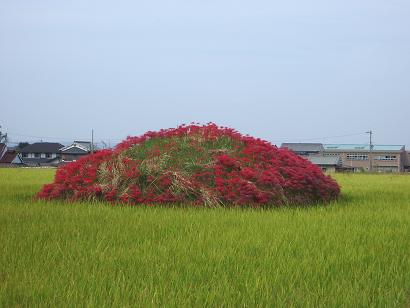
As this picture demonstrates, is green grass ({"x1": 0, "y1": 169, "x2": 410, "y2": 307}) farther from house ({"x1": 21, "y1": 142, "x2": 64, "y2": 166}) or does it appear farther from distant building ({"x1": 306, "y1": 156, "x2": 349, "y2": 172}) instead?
house ({"x1": 21, "y1": 142, "x2": 64, "y2": 166})

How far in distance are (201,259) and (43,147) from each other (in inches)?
2832

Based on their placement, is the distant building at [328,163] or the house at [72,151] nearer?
the distant building at [328,163]

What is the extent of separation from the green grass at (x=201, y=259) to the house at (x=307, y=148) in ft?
224

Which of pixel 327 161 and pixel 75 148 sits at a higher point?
pixel 75 148

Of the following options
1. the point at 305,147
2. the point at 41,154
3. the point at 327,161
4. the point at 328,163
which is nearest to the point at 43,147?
the point at 41,154

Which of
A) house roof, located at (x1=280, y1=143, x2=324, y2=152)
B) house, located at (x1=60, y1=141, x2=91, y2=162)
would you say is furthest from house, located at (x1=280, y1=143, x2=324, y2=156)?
house, located at (x1=60, y1=141, x2=91, y2=162)

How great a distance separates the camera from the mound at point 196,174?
9938 millimetres

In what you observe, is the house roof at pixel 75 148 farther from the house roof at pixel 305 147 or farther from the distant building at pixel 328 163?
the distant building at pixel 328 163

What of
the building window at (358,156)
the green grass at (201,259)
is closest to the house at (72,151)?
the building window at (358,156)

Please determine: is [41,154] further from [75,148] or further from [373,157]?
[373,157]

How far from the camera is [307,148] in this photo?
251 ft

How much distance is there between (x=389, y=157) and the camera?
238ft

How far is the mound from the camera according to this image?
9.94 meters

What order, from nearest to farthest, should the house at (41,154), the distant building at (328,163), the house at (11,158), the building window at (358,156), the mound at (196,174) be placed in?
1. the mound at (196,174)
2. the distant building at (328,163)
3. the house at (11,158)
4. the house at (41,154)
5. the building window at (358,156)
